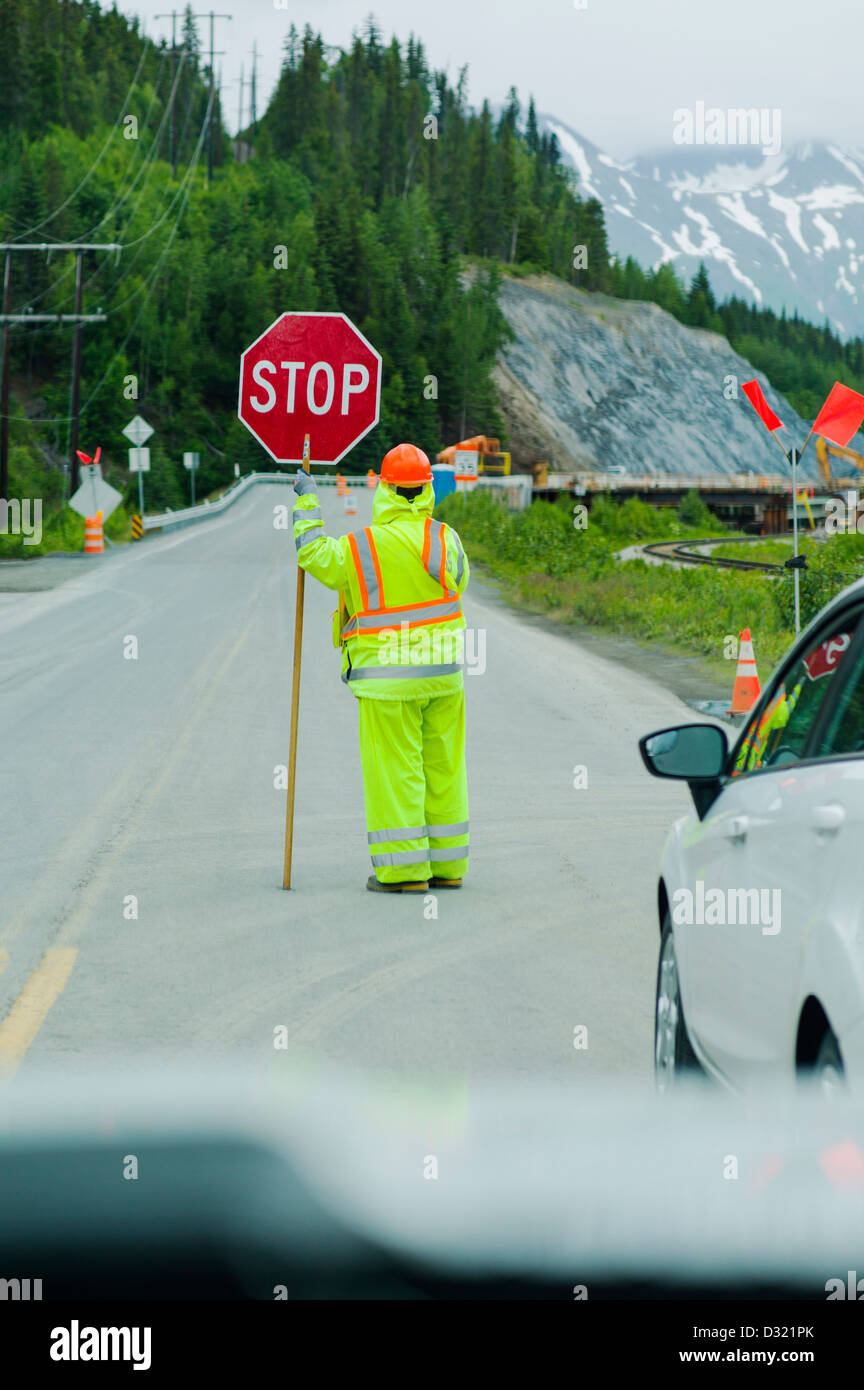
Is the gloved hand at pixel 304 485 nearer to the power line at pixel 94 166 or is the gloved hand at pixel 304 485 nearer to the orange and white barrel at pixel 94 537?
the orange and white barrel at pixel 94 537

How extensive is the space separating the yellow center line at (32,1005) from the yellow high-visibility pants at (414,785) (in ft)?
5.45

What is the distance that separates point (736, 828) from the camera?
13.1 ft

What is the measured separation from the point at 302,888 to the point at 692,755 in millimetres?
4032

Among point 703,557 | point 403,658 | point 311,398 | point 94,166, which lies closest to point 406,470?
point 403,658

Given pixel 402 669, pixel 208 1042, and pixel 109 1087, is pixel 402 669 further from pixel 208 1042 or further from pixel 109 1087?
pixel 109 1087

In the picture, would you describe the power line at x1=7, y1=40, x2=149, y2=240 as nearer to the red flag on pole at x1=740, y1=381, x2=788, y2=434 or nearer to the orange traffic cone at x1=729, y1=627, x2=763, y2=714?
the red flag on pole at x1=740, y1=381, x2=788, y2=434

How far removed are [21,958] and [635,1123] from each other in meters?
3.29

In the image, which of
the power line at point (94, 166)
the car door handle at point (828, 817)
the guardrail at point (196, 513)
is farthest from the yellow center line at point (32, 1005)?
the power line at point (94, 166)

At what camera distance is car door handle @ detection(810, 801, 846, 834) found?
9.93 feet

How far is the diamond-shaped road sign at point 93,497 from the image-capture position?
4156 centimetres

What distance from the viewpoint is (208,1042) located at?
223 inches

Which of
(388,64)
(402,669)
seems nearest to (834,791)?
(402,669)

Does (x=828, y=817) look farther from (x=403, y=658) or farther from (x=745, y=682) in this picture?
(x=745, y=682)

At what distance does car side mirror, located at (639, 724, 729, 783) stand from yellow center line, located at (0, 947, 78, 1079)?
2.18 meters
